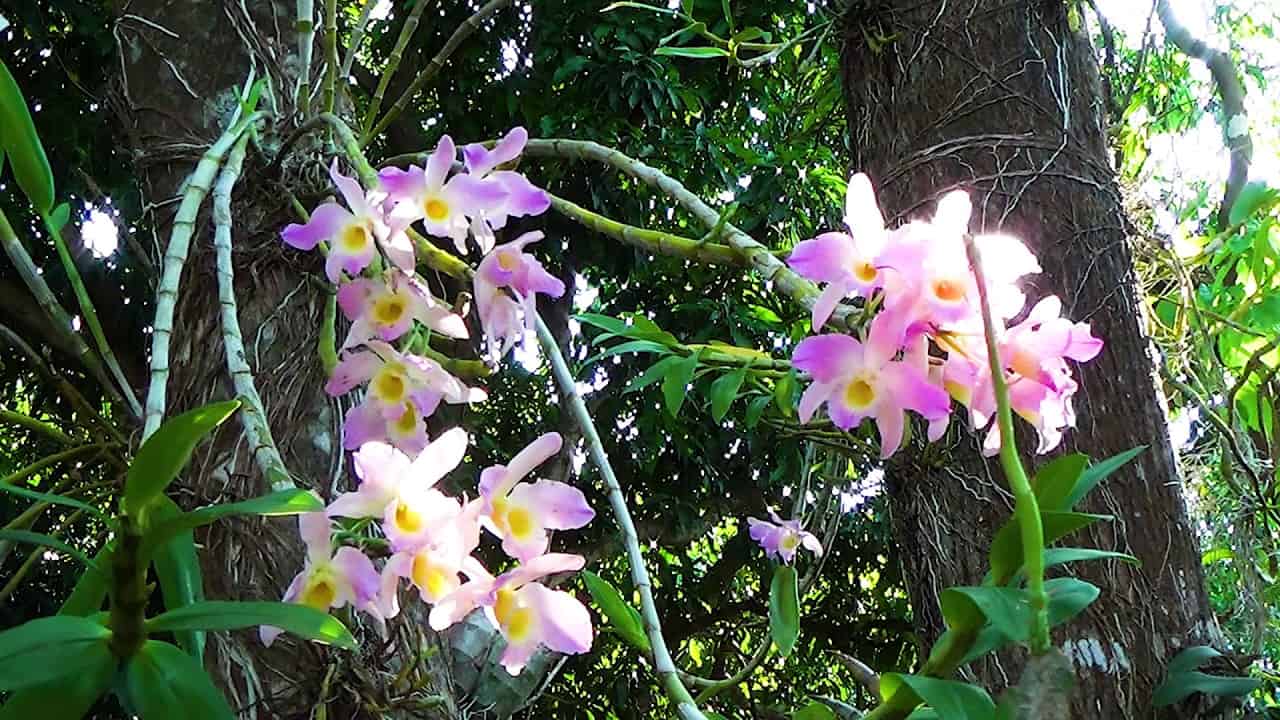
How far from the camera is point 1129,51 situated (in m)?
2.60

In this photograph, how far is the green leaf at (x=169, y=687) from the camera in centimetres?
30

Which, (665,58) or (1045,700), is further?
(665,58)

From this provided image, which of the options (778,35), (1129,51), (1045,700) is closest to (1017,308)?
(1045,700)

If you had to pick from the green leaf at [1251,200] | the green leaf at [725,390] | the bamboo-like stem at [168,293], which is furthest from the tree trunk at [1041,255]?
the bamboo-like stem at [168,293]

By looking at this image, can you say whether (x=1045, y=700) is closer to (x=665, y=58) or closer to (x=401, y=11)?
(x=665, y=58)

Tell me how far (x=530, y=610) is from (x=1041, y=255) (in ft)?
2.19

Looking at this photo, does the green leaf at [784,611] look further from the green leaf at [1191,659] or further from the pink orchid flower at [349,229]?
the green leaf at [1191,659]

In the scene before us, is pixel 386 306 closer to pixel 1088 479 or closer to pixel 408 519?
pixel 408 519

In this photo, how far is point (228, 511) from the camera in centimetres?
32

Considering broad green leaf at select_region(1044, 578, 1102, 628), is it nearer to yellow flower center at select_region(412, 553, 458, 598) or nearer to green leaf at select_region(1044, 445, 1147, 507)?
green leaf at select_region(1044, 445, 1147, 507)

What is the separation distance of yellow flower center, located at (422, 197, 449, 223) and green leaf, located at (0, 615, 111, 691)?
221 millimetres

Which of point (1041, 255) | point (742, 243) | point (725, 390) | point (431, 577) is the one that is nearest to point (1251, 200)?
point (1041, 255)

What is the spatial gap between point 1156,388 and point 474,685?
62 centimetres

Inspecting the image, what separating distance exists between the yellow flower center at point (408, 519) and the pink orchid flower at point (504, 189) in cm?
14
